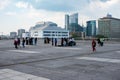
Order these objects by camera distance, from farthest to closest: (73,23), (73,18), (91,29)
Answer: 1. (73,18)
2. (73,23)
3. (91,29)

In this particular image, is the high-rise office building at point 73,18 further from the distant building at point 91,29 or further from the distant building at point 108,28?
the distant building at point 108,28

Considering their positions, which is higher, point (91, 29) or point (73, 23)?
point (73, 23)

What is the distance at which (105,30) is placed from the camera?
14638 centimetres

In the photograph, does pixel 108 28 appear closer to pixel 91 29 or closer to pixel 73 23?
pixel 91 29

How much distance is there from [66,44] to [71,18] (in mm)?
162733

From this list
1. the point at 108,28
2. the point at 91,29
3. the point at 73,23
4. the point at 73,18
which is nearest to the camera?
the point at 108,28

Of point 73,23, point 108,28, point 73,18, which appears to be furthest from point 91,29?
point 73,18

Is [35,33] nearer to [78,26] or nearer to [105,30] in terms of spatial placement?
[78,26]

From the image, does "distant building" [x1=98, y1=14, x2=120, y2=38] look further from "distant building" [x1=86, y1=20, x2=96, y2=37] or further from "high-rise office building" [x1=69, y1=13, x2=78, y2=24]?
"high-rise office building" [x1=69, y1=13, x2=78, y2=24]

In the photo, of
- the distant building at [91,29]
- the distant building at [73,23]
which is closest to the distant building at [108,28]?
the distant building at [91,29]

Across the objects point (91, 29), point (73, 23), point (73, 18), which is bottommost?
point (91, 29)

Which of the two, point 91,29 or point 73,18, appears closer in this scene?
point 91,29

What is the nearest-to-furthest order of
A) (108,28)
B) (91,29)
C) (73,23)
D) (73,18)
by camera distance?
(108,28)
(91,29)
(73,23)
(73,18)

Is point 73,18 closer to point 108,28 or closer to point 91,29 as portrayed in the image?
point 91,29
